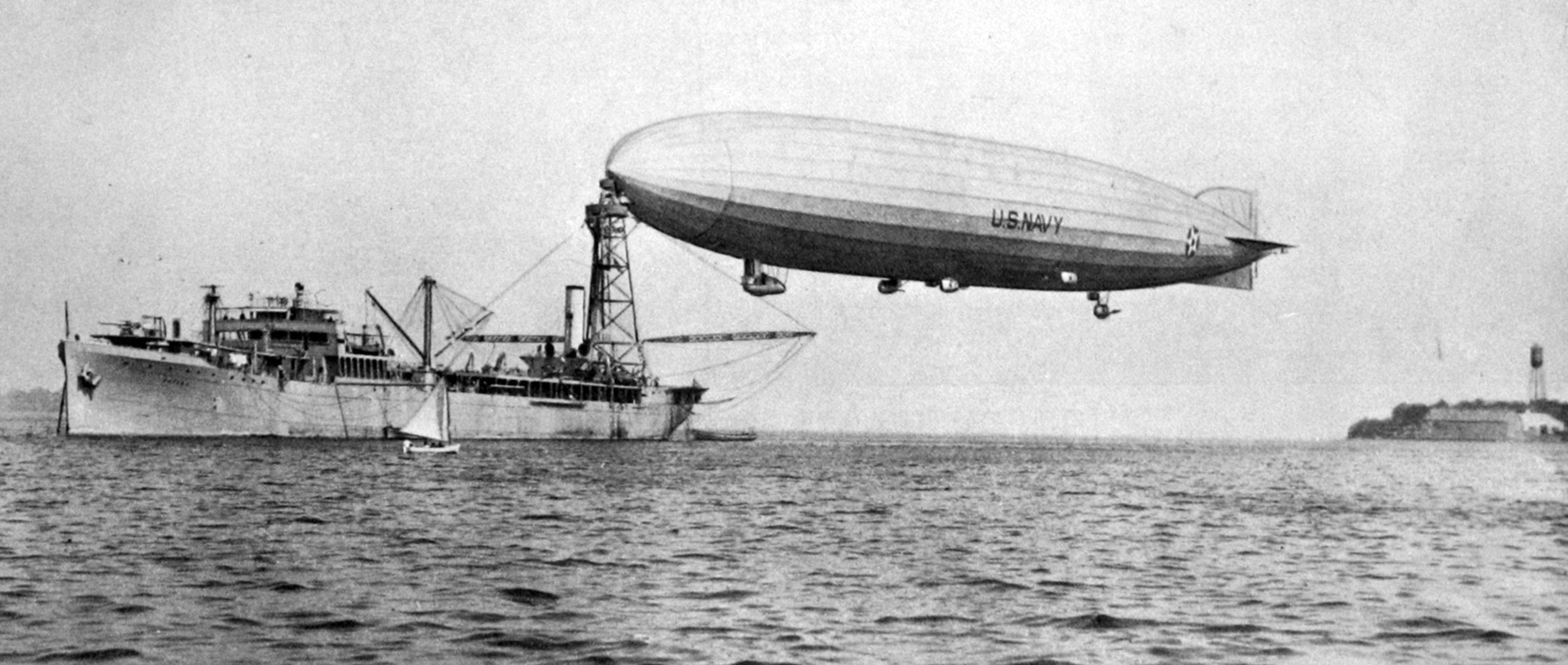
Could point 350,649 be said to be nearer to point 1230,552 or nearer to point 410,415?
point 1230,552

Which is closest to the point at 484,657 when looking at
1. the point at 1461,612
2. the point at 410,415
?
the point at 1461,612

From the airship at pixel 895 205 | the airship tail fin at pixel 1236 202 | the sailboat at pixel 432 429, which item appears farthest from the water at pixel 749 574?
the sailboat at pixel 432 429

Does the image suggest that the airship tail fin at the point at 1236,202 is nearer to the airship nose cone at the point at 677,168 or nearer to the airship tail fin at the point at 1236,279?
the airship tail fin at the point at 1236,279

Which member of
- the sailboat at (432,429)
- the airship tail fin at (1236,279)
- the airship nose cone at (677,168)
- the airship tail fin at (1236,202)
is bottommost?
the sailboat at (432,429)

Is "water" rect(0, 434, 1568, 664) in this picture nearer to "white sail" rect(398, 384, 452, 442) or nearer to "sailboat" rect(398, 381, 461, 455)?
"sailboat" rect(398, 381, 461, 455)

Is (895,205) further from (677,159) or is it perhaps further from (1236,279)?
(1236,279)

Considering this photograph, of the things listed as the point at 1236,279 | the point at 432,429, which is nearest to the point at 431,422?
the point at 432,429
